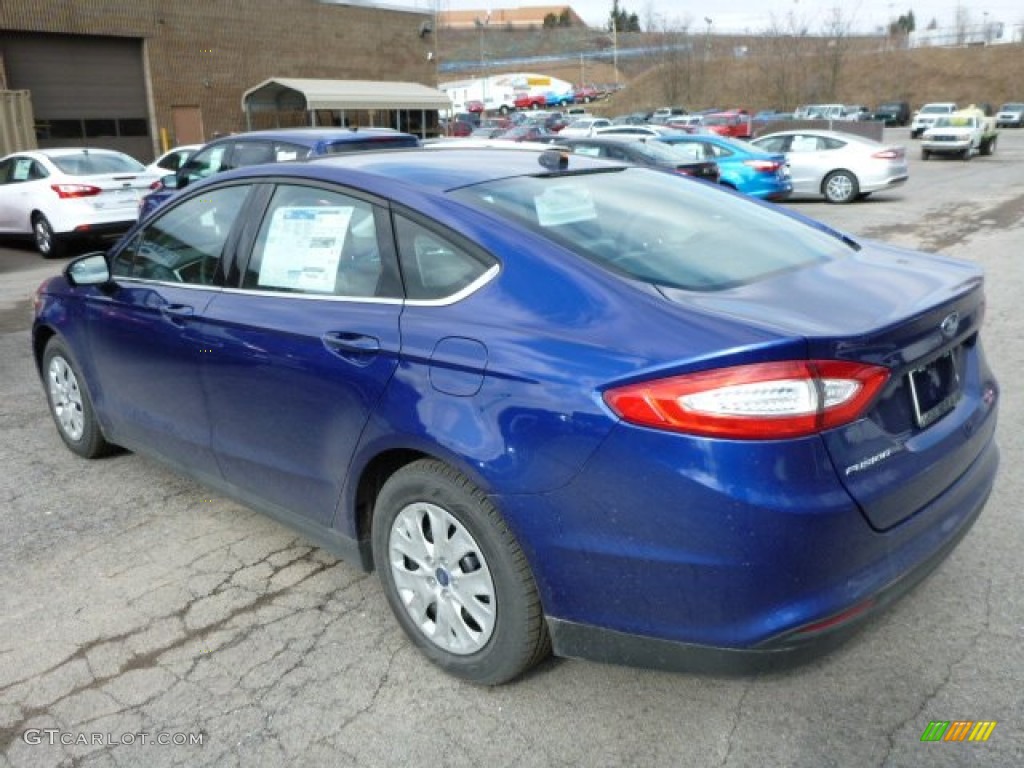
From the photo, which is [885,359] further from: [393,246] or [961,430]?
[393,246]

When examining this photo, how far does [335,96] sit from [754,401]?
105 feet

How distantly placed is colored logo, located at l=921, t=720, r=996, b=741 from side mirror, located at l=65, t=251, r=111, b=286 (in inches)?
148

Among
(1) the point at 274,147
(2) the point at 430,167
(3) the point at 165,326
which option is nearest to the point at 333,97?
(1) the point at 274,147

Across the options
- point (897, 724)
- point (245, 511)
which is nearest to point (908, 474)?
point (897, 724)

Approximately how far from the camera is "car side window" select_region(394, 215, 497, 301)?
273cm

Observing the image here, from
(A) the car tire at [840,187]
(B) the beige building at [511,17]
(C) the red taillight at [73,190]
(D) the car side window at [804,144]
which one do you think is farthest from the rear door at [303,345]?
(B) the beige building at [511,17]

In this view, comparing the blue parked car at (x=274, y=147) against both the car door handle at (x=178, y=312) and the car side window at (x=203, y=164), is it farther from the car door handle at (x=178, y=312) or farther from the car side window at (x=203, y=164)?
the car door handle at (x=178, y=312)

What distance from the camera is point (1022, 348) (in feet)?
21.3

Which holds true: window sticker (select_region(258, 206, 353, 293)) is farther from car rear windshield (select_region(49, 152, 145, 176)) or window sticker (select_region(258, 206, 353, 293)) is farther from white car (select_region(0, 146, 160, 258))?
car rear windshield (select_region(49, 152, 145, 176))

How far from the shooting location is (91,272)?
13.5ft

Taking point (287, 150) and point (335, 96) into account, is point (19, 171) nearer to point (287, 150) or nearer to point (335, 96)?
point (287, 150)

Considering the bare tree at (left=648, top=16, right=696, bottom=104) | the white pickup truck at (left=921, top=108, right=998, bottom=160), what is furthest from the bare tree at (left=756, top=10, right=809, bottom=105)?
the white pickup truck at (left=921, top=108, right=998, bottom=160)

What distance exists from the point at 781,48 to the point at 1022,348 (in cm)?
8006

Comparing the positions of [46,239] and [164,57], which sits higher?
[164,57]
